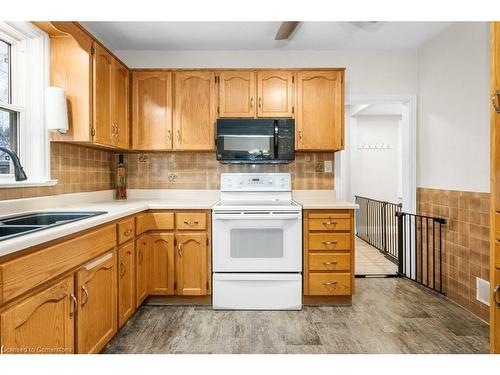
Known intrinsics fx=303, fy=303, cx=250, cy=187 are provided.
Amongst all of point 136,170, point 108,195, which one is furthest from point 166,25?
point 108,195

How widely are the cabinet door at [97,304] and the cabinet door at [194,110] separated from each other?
135 centimetres

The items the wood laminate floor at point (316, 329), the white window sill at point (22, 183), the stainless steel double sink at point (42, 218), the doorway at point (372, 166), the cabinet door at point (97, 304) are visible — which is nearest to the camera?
the cabinet door at point (97, 304)

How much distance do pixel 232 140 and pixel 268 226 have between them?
879 millimetres

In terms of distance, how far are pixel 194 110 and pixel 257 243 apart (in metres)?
1.39

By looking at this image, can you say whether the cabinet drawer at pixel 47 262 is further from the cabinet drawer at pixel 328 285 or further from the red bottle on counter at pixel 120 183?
the cabinet drawer at pixel 328 285

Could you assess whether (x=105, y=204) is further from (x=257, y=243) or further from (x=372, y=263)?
(x=372, y=263)

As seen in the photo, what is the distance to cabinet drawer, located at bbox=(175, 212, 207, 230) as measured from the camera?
8.47ft

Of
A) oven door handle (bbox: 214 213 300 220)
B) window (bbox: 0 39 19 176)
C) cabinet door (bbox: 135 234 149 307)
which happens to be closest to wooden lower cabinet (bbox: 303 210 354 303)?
oven door handle (bbox: 214 213 300 220)

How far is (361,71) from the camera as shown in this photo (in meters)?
3.25

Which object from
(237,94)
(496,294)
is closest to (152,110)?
(237,94)

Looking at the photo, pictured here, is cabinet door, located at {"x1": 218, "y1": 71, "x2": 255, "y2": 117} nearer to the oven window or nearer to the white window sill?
the oven window

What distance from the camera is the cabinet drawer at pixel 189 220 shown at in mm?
2582

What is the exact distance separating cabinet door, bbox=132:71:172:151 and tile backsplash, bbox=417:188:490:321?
8.57 feet

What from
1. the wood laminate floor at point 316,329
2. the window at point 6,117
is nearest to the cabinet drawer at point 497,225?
the wood laminate floor at point 316,329
